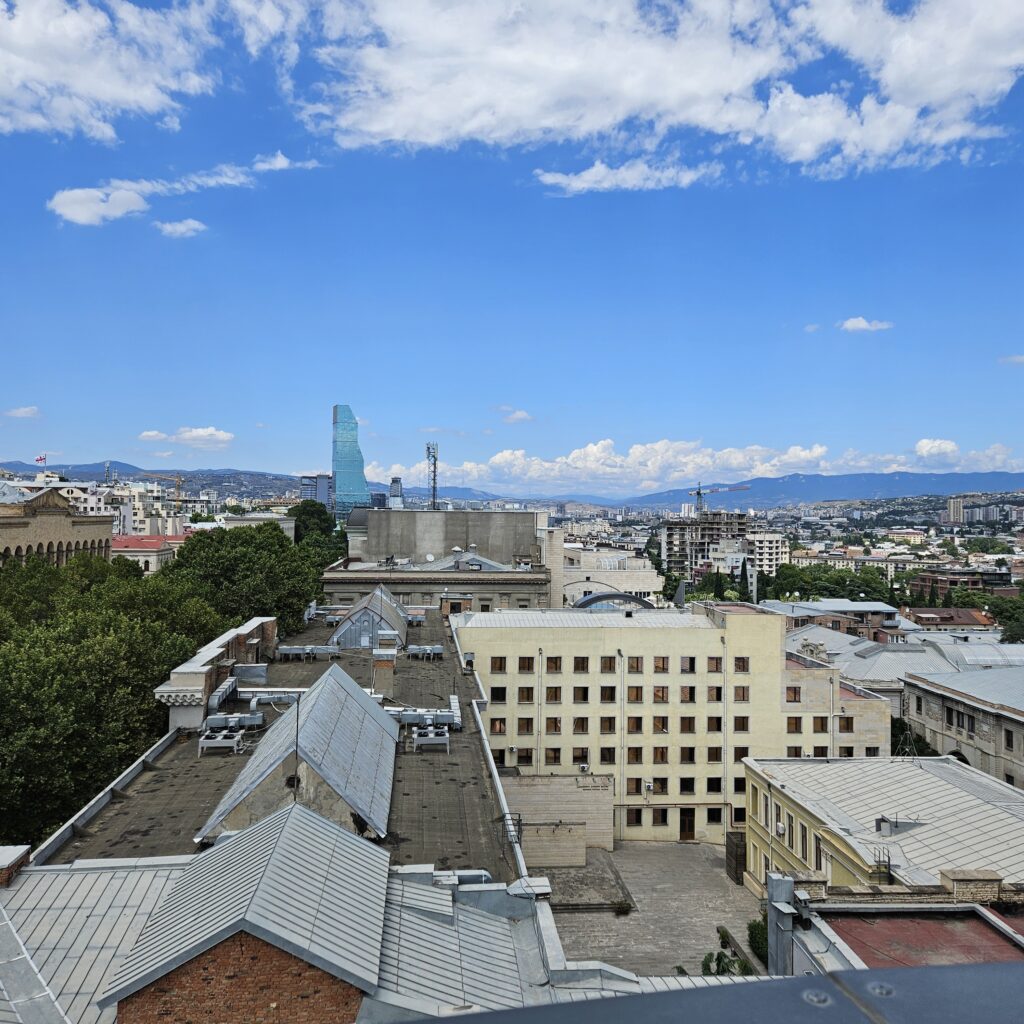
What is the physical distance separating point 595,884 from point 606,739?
10.4 meters

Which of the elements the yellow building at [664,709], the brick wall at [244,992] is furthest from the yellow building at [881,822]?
the brick wall at [244,992]

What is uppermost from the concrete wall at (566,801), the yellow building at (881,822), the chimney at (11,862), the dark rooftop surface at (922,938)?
the chimney at (11,862)

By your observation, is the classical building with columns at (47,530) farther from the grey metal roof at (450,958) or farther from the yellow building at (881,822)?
the grey metal roof at (450,958)

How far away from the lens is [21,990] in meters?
10.6

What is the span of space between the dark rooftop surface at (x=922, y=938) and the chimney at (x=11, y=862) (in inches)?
589

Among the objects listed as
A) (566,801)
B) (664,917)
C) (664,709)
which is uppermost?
(664,709)

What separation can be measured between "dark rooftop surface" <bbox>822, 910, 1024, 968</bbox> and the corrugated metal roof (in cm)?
480

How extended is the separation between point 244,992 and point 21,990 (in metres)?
3.28

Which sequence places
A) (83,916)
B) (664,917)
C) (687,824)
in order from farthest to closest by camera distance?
(687,824)
(664,917)
(83,916)

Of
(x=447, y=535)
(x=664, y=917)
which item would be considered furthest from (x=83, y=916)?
(x=447, y=535)

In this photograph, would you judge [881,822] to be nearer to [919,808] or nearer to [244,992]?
[919,808]

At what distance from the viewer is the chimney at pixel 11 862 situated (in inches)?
534

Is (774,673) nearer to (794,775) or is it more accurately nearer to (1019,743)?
(794,775)

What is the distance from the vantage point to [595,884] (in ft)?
106
